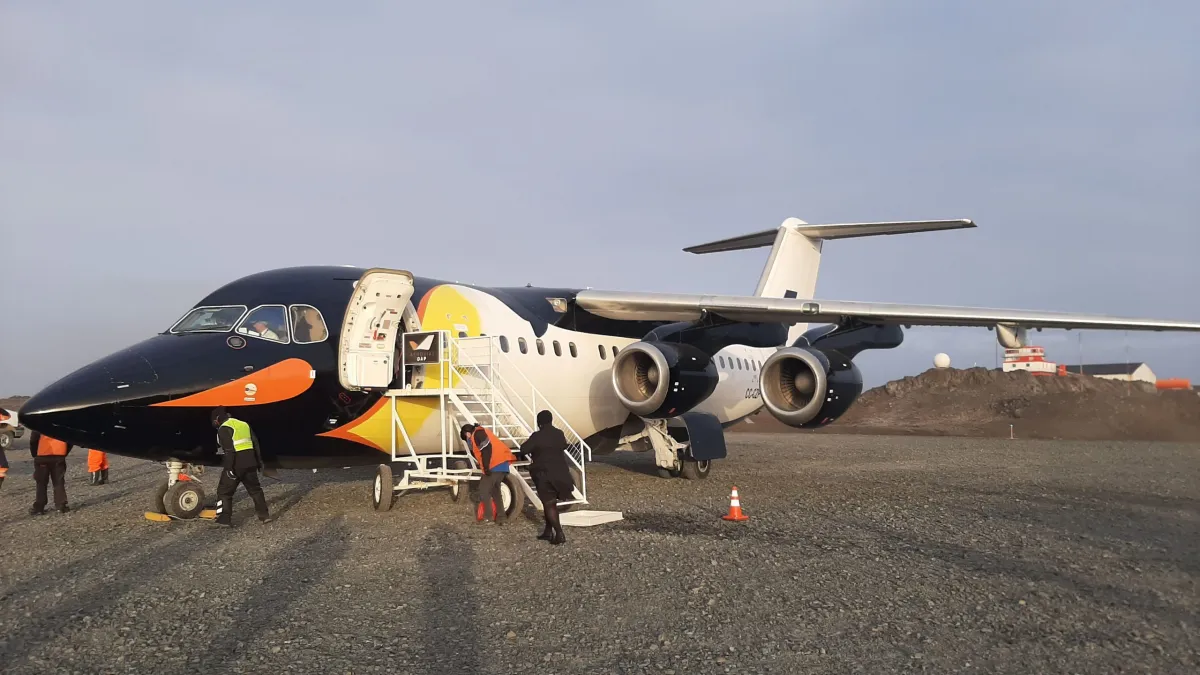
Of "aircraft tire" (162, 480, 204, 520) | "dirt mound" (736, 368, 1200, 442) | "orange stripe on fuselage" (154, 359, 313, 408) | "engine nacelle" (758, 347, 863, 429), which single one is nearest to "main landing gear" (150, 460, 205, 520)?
"aircraft tire" (162, 480, 204, 520)

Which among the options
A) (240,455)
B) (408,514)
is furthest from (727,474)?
(240,455)

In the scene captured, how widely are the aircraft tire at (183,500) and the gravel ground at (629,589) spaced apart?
0.88ft

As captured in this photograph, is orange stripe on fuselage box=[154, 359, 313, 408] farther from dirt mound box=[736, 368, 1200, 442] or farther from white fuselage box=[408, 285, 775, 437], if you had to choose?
dirt mound box=[736, 368, 1200, 442]

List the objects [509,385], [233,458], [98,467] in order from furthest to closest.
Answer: [98,467] → [509,385] → [233,458]

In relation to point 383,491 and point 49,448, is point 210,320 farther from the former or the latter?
point 49,448

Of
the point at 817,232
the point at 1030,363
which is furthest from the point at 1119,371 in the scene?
the point at 817,232

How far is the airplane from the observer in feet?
31.1

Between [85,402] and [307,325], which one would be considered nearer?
[85,402]

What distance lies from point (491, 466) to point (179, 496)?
395 centimetres

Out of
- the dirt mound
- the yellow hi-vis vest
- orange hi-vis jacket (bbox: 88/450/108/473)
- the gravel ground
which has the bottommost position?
the dirt mound

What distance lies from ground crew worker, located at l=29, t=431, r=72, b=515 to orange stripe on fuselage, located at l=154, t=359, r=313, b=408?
3.88 metres

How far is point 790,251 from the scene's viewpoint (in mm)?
18266

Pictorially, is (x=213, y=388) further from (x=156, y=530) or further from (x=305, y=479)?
(x=305, y=479)

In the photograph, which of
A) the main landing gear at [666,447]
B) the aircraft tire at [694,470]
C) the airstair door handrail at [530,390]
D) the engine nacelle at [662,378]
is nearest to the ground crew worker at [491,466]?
the airstair door handrail at [530,390]
